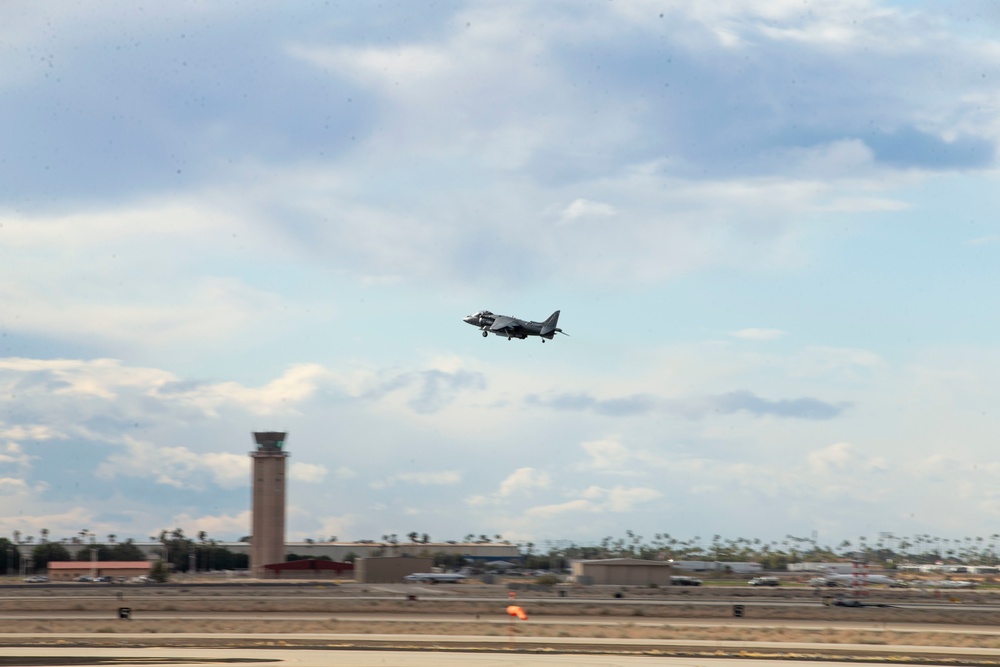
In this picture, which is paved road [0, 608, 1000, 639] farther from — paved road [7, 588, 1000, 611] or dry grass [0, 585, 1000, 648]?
paved road [7, 588, 1000, 611]

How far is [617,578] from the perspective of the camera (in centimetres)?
14100

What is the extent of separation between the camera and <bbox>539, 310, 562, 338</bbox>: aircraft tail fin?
270 ft

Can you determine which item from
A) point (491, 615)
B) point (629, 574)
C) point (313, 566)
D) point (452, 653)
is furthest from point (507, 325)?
point (313, 566)

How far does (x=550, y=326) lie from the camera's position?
83.0m

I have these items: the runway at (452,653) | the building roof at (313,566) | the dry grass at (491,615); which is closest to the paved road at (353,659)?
the runway at (452,653)

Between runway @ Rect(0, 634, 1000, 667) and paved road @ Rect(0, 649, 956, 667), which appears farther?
runway @ Rect(0, 634, 1000, 667)

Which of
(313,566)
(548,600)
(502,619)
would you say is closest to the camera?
(502,619)

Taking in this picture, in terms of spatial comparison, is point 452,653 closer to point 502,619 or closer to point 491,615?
point 502,619

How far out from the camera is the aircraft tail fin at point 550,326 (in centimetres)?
8244

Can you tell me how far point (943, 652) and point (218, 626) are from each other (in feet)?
146

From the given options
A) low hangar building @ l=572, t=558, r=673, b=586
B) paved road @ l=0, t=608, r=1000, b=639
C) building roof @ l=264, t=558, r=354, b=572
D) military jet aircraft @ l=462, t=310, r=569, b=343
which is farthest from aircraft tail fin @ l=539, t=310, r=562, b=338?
building roof @ l=264, t=558, r=354, b=572

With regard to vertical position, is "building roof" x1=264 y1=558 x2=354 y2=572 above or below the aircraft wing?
below

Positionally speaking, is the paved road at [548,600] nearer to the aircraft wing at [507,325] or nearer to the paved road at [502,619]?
the paved road at [502,619]

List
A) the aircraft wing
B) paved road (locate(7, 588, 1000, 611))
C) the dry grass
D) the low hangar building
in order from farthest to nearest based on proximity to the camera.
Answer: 1. the low hangar building
2. paved road (locate(7, 588, 1000, 611))
3. the aircraft wing
4. the dry grass
